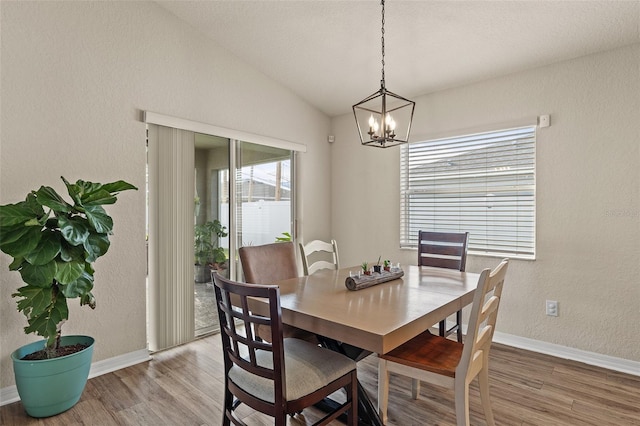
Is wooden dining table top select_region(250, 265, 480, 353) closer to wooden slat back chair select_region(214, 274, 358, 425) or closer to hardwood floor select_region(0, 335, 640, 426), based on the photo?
wooden slat back chair select_region(214, 274, 358, 425)

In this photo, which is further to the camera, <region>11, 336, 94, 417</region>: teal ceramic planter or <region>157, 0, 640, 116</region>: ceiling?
<region>157, 0, 640, 116</region>: ceiling

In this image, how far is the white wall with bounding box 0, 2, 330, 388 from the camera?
2314mm

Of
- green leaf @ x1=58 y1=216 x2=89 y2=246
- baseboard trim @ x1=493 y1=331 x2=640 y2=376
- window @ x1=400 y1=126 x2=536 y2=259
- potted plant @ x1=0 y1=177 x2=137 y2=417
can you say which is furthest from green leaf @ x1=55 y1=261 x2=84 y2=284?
baseboard trim @ x1=493 y1=331 x2=640 y2=376

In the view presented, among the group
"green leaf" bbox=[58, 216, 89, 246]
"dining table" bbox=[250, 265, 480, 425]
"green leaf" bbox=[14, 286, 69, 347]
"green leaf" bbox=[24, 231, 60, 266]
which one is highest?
"green leaf" bbox=[58, 216, 89, 246]

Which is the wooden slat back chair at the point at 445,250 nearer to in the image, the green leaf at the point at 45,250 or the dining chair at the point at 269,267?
the dining chair at the point at 269,267

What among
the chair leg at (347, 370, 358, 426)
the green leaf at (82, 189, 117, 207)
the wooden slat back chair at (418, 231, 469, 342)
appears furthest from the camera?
the wooden slat back chair at (418, 231, 469, 342)

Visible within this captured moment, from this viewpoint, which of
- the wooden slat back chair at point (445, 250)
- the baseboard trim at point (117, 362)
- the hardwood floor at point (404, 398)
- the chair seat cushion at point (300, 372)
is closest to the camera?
the chair seat cushion at point (300, 372)

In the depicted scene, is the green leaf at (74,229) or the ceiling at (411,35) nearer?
the green leaf at (74,229)

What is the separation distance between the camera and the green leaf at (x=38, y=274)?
1.97 metres

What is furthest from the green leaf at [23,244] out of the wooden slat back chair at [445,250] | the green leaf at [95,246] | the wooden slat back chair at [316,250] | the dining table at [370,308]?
the wooden slat back chair at [445,250]

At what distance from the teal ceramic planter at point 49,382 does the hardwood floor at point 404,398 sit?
0.07 m

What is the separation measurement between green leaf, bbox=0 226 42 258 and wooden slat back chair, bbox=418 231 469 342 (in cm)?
280

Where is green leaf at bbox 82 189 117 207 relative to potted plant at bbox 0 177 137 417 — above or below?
above

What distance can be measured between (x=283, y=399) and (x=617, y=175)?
9.77ft
